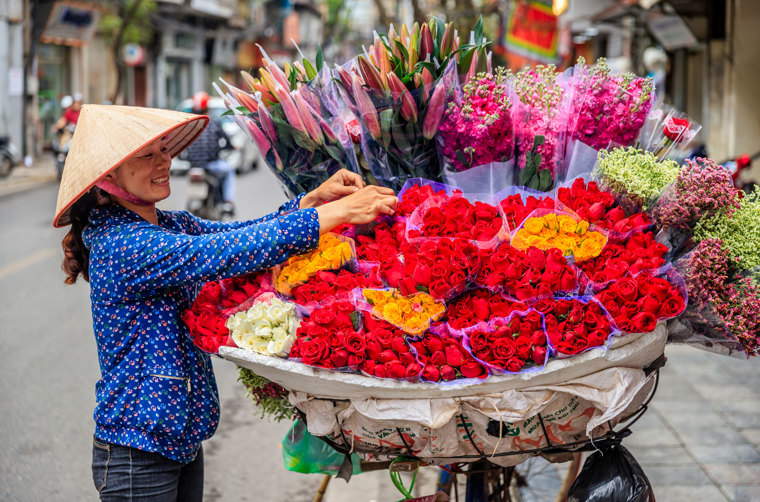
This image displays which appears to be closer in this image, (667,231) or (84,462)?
(667,231)

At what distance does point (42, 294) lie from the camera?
7801mm

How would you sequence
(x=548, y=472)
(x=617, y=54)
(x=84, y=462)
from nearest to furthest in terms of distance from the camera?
(x=548, y=472), (x=84, y=462), (x=617, y=54)

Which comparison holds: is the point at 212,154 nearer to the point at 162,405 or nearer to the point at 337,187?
the point at 337,187

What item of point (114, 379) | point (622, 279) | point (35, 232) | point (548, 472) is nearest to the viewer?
point (622, 279)

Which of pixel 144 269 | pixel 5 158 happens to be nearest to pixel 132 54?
pixel 5 158

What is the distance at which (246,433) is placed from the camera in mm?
4844

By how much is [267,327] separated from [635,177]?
3.50ft

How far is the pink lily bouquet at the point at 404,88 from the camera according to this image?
2.37 metres

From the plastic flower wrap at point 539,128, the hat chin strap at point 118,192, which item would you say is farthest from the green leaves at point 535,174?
the hat chin strap at point 118,192

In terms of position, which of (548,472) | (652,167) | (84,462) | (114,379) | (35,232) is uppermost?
(652,167)

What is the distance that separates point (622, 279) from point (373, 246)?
678 millimetres

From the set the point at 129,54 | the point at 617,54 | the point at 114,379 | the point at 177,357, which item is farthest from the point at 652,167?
the point at 129,54

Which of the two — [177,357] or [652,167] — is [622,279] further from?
[177,357]

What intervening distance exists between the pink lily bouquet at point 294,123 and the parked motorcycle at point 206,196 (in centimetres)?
875
